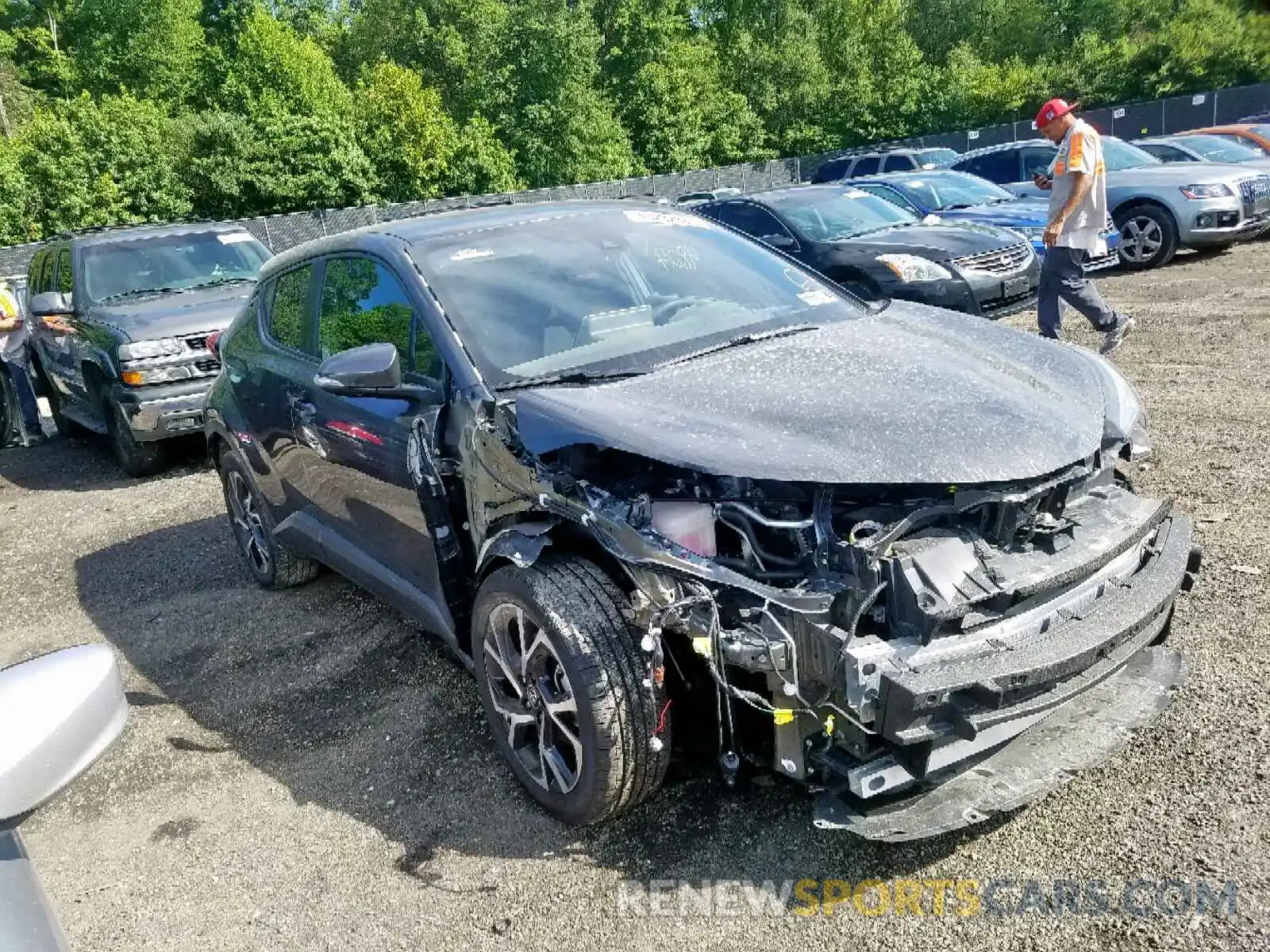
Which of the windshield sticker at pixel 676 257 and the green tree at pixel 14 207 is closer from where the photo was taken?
the windshield sticker at pixel 676 257

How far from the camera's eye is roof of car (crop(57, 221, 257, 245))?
8758 millimetres

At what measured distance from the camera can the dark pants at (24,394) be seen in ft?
32.1

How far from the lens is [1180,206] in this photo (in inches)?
464

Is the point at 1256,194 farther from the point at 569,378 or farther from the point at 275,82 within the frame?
the point at 275,82

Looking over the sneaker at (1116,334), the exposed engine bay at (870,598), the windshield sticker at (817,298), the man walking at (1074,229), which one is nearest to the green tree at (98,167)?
the man walking at (1074,229)

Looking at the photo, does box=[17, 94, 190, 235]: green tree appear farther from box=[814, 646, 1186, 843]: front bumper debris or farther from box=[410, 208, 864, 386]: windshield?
box=[814, 646, 1186, 843]: front bumper debris

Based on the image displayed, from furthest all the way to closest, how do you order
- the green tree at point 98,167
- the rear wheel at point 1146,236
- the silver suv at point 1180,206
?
the green tree at point 98,167 → the rear wheel at point 1146,236 → the silver suv at point 1180,206

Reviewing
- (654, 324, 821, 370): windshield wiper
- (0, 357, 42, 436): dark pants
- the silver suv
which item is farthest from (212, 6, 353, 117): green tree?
(654, 324, 821, 370): windshield wiper

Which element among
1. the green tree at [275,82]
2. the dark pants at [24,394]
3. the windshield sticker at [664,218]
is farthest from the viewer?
the green tree at [275,82]

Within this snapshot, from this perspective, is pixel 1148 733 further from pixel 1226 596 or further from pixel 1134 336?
pixel 1134 336

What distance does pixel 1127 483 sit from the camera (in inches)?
126

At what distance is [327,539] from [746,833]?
91.3 inches

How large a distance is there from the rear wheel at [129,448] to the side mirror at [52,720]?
683cm

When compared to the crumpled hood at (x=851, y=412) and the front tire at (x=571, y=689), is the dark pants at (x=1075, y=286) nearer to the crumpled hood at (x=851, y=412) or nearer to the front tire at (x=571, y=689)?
the crumpled hood at (x=851, y=412)
